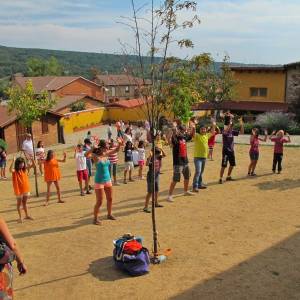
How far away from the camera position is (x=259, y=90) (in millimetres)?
36906

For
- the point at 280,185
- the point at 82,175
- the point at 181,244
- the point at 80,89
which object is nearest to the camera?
the point at 181,244

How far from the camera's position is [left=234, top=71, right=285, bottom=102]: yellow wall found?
116 feet

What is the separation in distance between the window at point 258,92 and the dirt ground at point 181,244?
24658 mm

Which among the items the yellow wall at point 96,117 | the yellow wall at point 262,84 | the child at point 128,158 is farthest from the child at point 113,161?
the yellow wall at point 262,84

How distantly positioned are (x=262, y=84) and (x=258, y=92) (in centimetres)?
83

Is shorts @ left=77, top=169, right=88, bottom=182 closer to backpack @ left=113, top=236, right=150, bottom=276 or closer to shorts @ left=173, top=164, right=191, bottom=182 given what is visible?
shorts @ left=173, top=164, right=191, bottom=182

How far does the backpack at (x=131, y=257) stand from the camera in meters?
6.84

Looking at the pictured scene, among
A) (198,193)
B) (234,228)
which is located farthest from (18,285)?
(198,193)

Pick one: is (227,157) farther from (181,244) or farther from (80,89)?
(80,89)

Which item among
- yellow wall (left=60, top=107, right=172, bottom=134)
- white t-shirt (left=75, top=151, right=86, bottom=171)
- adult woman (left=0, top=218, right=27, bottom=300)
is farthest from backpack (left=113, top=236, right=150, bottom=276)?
yellow wall (left=60, top=107, right=172, bottom=134)

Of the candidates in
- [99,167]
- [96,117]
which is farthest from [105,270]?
[96,117]

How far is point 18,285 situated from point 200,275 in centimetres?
288

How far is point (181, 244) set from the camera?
8.14m

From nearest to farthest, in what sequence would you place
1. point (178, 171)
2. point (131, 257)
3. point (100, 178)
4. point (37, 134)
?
point (131, 257), point (100, 178), point (178, 171), point (37, 134)
